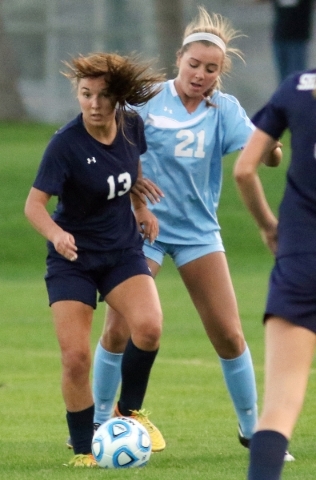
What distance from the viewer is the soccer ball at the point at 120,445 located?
5992 millimetres

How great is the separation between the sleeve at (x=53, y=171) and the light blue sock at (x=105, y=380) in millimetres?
1154

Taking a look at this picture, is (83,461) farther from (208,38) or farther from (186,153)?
(208,38)

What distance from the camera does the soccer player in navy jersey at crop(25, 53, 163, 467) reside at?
230 inches

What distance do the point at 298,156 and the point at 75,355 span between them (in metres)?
1.88

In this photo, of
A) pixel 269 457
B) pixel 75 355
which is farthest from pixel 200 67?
pixel 269 457

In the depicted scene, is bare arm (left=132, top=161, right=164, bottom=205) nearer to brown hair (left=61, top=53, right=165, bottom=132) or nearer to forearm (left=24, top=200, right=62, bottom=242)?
brown hair (left=61, top=53, right=165, bottom=132)

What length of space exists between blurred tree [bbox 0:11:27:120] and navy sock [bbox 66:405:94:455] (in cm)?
1881

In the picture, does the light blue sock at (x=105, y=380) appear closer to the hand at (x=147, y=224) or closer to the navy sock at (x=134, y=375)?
the navy sock at (x=134, y=375)

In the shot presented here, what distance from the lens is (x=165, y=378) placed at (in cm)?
970

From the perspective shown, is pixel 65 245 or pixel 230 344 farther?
pixel 230 344

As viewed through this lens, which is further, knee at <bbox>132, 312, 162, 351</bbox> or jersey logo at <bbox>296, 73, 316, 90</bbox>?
knee at <bbox>132, 312, 162, 351</bbox>

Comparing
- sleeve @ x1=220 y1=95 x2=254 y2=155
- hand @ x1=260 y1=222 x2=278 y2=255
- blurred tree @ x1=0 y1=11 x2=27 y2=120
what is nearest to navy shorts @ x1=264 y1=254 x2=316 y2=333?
hand @ x1=260 y1=222 x2=278 y2=255

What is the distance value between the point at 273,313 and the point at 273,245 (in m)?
0.37

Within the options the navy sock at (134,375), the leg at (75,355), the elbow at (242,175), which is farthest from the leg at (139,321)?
the elbow at (242,175)
